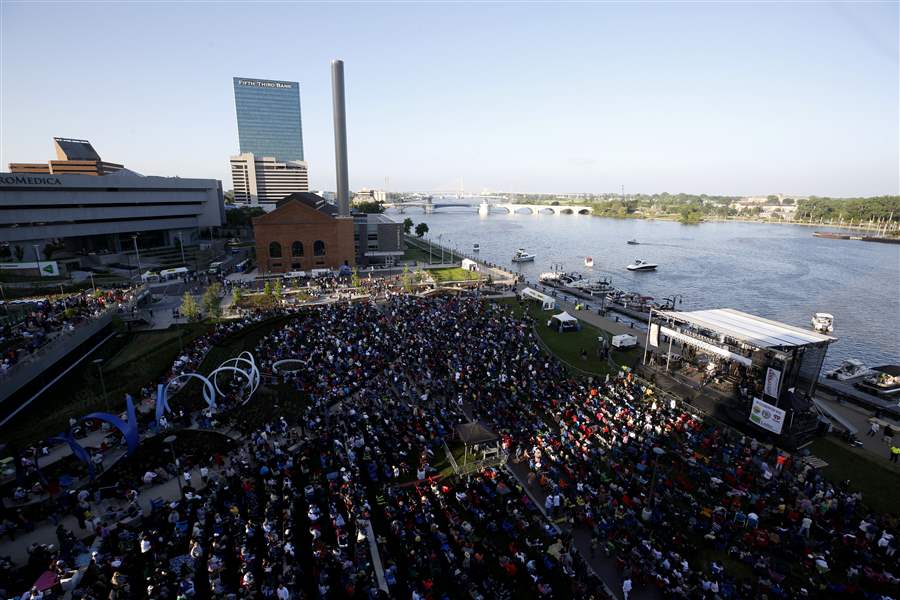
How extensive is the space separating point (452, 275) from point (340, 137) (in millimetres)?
34844

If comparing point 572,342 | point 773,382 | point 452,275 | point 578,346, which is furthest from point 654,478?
point 452,275

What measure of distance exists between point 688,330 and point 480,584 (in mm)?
19002

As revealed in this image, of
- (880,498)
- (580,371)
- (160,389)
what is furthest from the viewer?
(580,371)

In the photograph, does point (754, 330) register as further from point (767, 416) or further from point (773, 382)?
point (767, 416)

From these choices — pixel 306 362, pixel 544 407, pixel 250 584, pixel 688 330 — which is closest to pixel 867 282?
pixel 688 330

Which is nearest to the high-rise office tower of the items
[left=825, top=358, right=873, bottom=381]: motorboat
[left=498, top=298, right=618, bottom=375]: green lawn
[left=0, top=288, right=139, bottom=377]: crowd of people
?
[left=0, top=288, right=139, bottom=377]: crowd of people

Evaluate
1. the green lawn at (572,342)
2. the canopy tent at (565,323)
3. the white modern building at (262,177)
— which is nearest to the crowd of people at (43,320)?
the green lawn at (572,342)

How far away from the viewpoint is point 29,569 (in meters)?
11.6

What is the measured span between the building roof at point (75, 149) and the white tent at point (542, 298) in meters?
101

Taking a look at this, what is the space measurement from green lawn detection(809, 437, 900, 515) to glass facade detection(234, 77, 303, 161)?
186 metres

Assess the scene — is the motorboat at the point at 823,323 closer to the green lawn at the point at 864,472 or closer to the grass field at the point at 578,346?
the grass field at the point at 578,346

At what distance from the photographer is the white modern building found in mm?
156125

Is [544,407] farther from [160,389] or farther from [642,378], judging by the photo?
[160,389]

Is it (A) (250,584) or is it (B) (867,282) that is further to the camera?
(B) (867,282)
